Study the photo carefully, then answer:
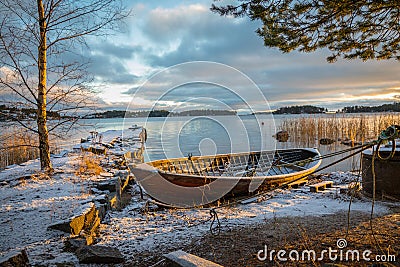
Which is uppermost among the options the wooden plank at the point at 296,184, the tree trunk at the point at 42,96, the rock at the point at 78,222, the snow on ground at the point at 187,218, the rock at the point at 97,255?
the tree trunk at the point at 42,96

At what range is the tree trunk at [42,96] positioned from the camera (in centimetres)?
570

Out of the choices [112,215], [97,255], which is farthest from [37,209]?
[97,255]

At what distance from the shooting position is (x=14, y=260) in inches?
97.1

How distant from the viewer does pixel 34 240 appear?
10.5 feet

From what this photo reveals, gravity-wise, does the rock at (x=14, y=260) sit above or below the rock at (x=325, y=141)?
above

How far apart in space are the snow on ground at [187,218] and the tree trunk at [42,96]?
7.00 ft

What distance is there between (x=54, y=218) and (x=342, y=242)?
3718 mm

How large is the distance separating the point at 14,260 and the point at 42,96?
4.18 meters

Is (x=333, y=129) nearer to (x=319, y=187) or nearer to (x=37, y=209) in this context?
(x=319, y=187)

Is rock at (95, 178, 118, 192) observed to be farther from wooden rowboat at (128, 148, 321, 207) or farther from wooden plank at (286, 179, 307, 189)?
wooden plank at (286, 179, 307, 189)

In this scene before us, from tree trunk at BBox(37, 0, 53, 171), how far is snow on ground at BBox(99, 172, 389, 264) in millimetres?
2133

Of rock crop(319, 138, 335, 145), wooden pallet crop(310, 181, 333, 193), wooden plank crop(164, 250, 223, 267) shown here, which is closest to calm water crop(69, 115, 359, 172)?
rock crop(319, 138, 335, 145)

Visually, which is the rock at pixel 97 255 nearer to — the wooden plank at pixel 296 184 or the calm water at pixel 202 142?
the calm water at pixel 202 142

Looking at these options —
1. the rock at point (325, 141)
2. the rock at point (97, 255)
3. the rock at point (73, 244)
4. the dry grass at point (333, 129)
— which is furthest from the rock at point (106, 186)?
the rock at point (325, 141)
